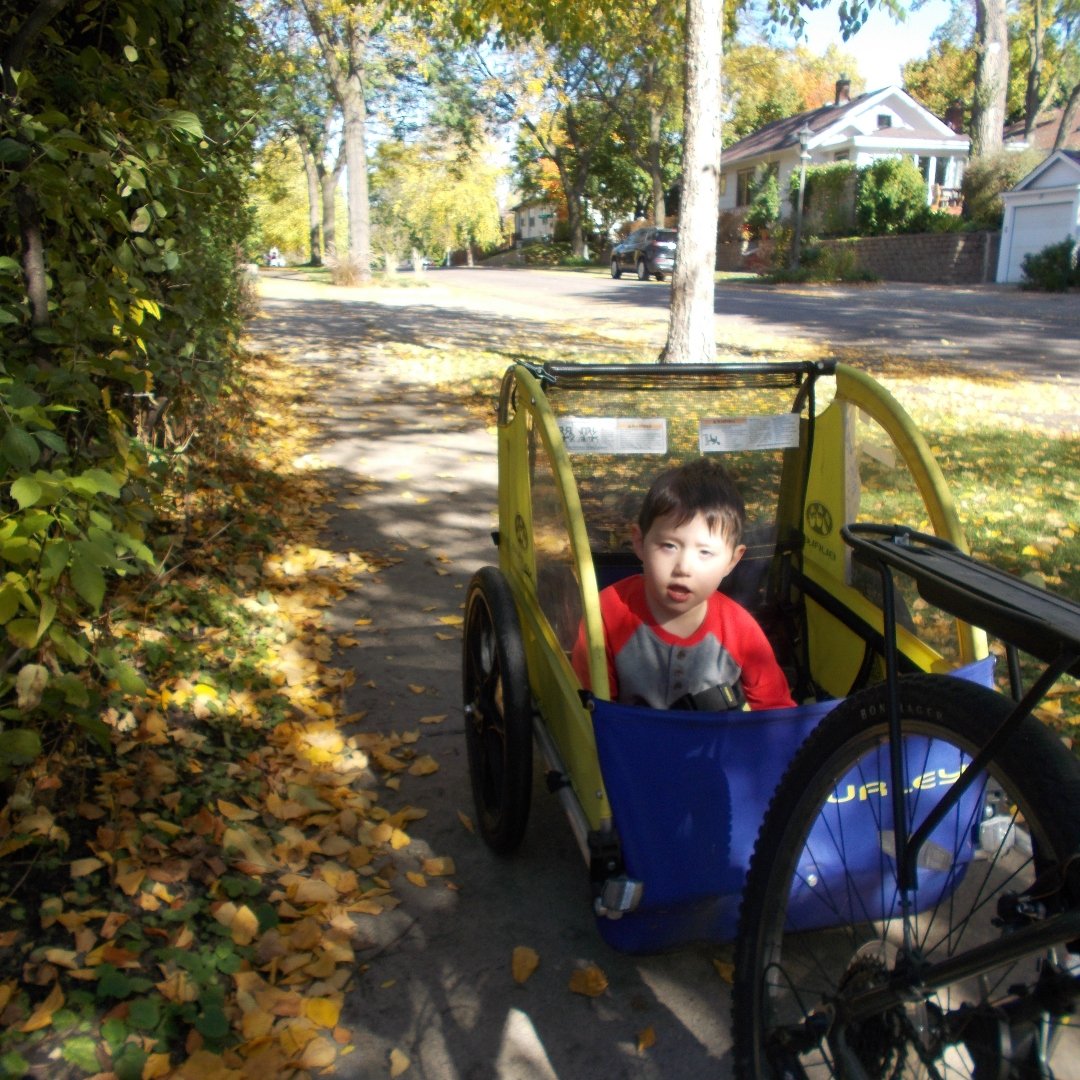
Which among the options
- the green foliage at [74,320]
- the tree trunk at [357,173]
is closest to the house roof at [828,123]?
the tree trunk at [357,173]

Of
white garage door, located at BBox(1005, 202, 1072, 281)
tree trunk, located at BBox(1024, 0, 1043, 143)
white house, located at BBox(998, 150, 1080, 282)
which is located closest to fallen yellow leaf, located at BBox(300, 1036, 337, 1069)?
white house, located at BBox(998, 150, 1080, 282)

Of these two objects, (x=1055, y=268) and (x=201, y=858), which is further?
(x=1055, y=268)

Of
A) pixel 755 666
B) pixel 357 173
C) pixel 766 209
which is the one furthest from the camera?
pixel 766 209

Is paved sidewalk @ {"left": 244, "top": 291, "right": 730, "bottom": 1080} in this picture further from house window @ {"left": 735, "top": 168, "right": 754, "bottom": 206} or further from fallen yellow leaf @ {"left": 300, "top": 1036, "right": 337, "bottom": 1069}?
house window @ {"left": 735, "top": 168, "right": 754, "bottom": 206}

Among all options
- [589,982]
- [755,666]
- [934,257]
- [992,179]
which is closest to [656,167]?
[992,179]

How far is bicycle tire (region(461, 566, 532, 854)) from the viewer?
2.88 metres

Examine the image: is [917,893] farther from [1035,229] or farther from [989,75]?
[989,75]

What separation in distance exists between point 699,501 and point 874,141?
52.1 meters

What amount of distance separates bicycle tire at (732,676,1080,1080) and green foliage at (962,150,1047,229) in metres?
35.2

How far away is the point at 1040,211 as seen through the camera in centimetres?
3086

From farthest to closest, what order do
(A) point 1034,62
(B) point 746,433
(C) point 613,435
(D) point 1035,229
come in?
(A) point 1034,62 < (D) point 1035,229 < (B) point 746,433 < (C) point 613,435

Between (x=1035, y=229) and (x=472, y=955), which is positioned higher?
(x=1035, y=229)

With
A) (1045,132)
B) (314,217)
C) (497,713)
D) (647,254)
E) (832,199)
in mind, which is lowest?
(497,713)

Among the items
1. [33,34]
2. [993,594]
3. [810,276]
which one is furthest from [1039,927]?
[810,276]
